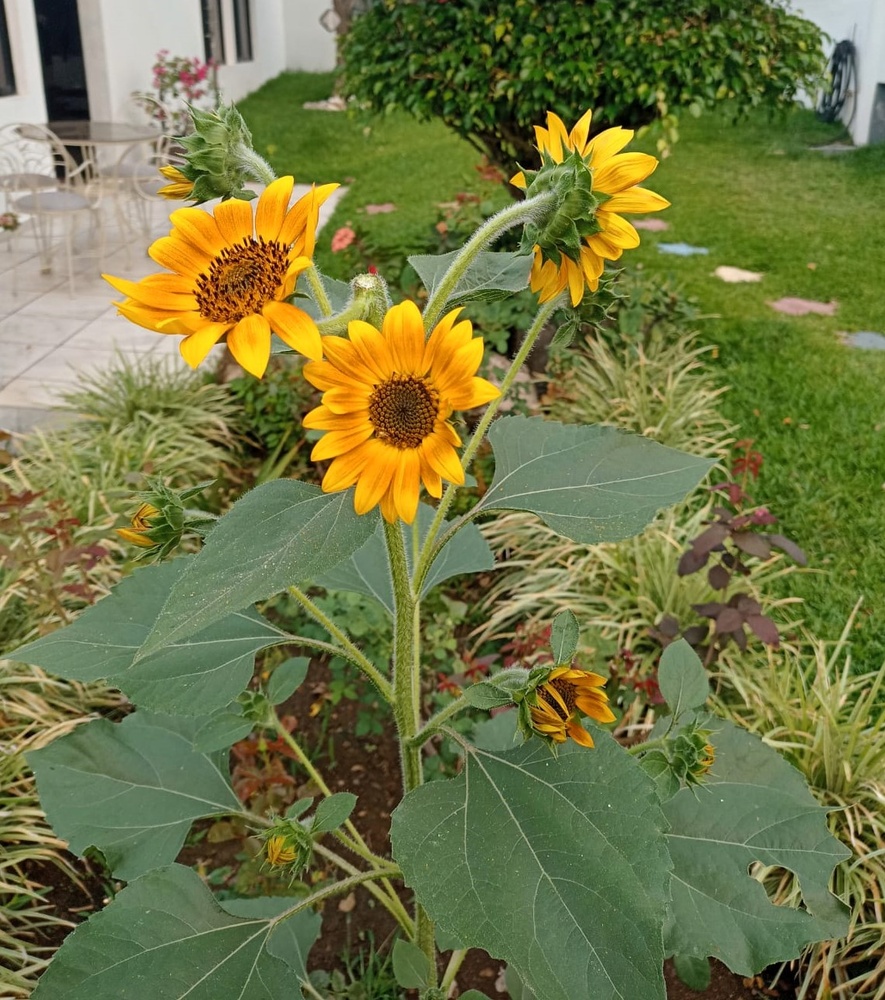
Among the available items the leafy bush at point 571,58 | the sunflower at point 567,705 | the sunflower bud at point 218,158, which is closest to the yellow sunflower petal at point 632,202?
the sunflower bud at point 218,158

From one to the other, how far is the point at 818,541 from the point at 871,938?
1719 millimetres

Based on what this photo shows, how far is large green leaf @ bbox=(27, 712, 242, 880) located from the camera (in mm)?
1270

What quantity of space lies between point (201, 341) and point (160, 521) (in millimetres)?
390

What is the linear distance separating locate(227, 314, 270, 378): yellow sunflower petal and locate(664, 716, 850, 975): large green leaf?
2.65 ft

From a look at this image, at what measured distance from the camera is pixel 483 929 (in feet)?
2.72

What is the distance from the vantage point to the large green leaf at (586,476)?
930 millimetres

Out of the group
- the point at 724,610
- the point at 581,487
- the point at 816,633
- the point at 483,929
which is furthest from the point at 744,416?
the point at 483,929

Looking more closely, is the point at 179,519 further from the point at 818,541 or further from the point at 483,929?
the point at 818,541

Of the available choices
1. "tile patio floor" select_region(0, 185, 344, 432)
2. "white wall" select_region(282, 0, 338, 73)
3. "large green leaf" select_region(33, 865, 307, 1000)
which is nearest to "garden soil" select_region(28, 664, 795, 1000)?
"large green leaf" select_region(33, 865, 307, 1000)

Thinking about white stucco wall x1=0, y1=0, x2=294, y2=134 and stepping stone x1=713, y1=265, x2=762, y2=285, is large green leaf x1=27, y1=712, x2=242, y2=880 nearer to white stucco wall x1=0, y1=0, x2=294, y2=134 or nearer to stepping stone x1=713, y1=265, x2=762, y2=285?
stepping stone x1=713, y1=265, x2=762, y2=285

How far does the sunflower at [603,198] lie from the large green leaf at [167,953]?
0.81 meters

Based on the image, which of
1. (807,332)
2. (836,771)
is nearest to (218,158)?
(836,771)

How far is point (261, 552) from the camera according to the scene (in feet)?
2.52

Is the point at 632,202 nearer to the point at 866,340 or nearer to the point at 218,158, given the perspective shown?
the point at 218,158
